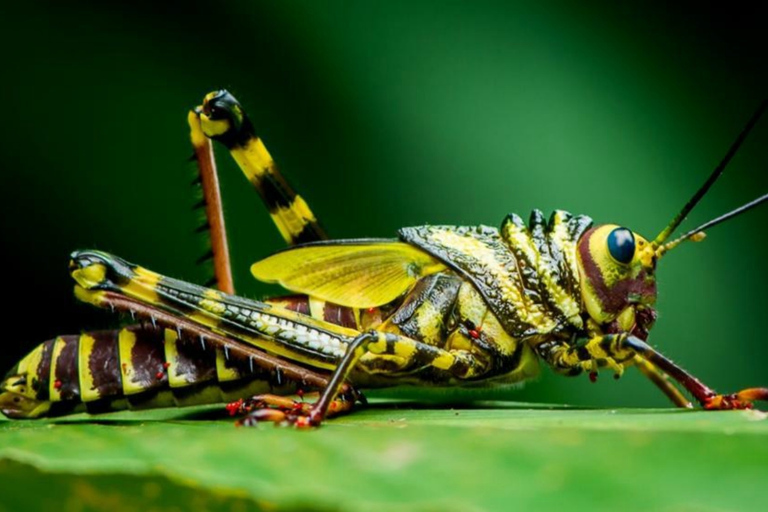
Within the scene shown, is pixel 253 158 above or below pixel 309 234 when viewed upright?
above

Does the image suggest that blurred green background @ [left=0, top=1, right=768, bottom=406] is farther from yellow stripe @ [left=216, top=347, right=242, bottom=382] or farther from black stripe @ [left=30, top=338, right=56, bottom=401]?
yellow stripe @ [left=216, top=347, right=242, bottom=382]

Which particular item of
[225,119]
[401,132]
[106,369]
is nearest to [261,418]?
[106,369]

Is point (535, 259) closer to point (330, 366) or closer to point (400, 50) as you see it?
point (330, 366)

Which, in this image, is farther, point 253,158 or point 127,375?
point 253,158

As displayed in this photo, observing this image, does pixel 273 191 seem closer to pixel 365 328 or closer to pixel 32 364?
pixel 365 328

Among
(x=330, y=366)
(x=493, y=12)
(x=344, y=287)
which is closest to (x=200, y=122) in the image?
(x=344, y=287)

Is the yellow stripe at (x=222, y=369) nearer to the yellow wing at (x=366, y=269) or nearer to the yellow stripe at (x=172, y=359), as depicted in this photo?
the yellow stripe at (x=172, y=359)

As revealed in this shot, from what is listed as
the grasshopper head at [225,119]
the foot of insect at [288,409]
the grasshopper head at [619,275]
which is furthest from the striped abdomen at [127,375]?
the grasshopper head at [619,275]
